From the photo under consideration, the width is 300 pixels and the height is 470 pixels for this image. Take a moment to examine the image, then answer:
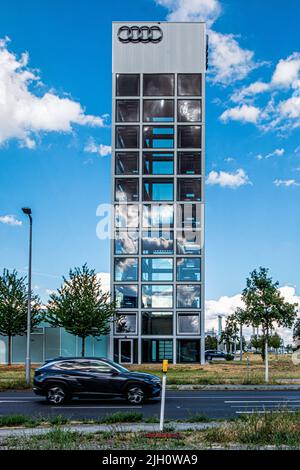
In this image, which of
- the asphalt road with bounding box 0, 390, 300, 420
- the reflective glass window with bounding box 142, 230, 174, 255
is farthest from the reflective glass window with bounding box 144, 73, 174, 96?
the asphalt road with bounding box 0, 390, 300, 420

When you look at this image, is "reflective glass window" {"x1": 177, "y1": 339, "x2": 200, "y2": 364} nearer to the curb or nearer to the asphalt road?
the curb

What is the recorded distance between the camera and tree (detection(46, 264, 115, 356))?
44000 mm

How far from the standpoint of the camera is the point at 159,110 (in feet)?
181

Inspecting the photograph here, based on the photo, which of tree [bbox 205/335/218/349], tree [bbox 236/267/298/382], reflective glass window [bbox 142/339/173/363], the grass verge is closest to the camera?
the grass verge

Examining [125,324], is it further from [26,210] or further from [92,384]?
[92,384]

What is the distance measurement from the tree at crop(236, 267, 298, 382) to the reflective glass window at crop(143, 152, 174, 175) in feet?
79.9

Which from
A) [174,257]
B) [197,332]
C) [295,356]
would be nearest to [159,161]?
[174,257]

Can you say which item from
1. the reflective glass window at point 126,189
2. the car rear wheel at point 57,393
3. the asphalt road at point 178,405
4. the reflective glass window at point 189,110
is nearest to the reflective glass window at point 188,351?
the reflective glass window at point 126,189

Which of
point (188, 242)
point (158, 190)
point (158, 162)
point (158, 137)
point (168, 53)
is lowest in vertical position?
point (188, 242)

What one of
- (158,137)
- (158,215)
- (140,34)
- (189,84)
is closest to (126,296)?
(158,215)

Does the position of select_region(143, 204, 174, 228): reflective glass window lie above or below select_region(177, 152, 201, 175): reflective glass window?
below

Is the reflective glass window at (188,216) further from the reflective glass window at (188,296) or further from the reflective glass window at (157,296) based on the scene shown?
the reflective glass window at (157,296)

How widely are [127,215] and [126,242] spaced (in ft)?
7.98
